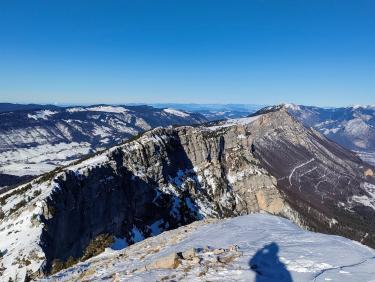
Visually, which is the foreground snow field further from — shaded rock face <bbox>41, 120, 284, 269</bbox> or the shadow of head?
shaded rock face <bbox>41, 120, 284, 269</bbox>

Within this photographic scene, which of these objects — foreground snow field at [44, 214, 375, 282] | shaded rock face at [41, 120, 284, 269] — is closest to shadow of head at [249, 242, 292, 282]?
foreground snow field at [44, 214, 375, 282]

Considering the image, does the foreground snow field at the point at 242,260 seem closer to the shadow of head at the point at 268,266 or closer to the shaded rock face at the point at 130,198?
the shadow of head at the point at 268,266

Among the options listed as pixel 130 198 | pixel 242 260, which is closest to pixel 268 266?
pixel 242 260

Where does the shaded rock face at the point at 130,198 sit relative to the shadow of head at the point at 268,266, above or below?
below

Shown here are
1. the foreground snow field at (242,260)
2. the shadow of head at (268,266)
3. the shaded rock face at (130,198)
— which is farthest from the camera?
the shaded rock face at (130,198)

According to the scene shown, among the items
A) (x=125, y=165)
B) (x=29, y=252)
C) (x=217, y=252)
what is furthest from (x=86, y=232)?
(x=217, y=252)

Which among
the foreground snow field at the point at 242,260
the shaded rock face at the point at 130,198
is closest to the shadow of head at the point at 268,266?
the foreground snow field at the point at 242,260

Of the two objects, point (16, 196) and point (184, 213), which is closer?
point (16, 196)

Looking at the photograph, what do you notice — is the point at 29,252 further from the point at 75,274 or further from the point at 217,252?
the point at 217,252
